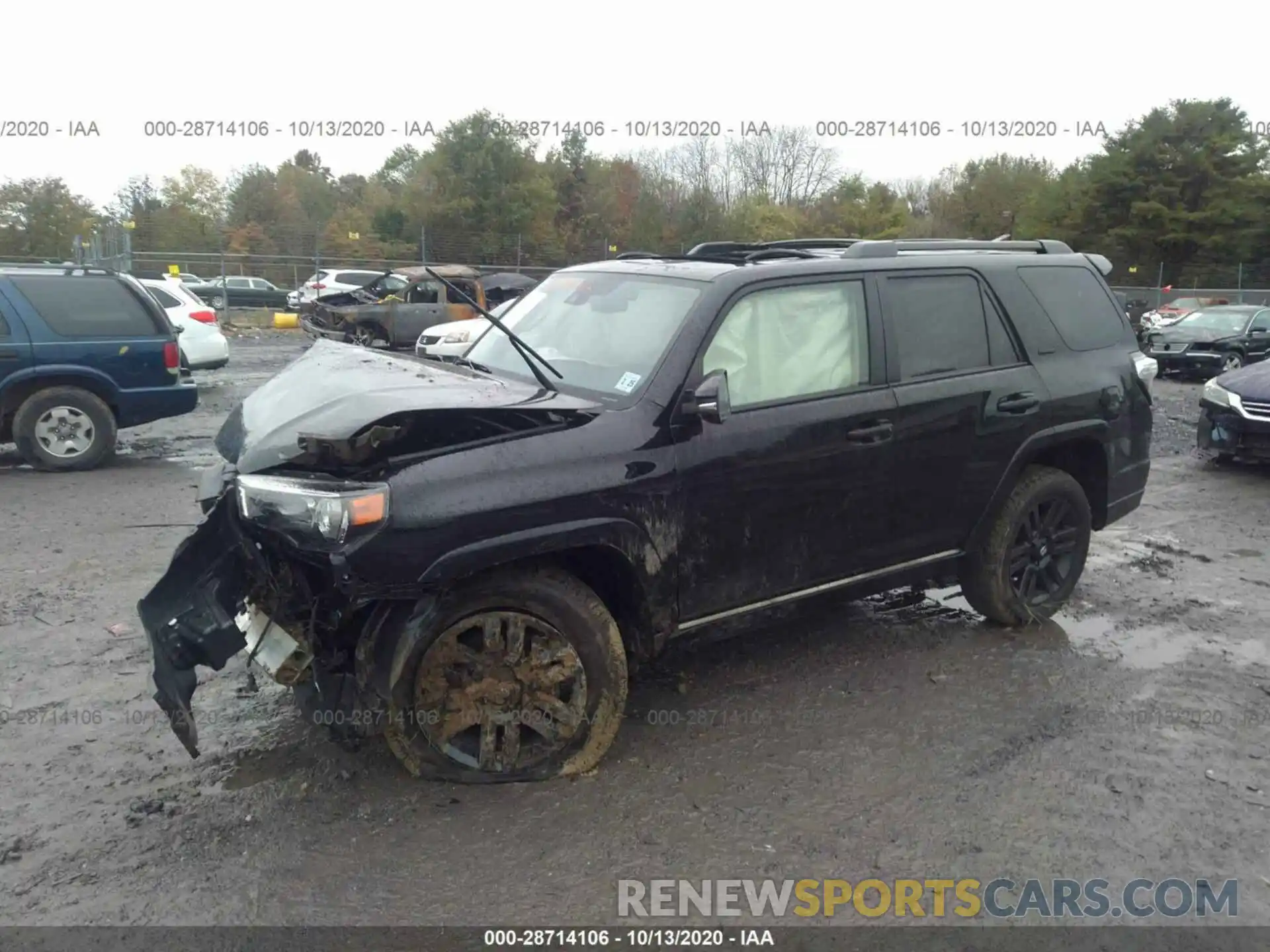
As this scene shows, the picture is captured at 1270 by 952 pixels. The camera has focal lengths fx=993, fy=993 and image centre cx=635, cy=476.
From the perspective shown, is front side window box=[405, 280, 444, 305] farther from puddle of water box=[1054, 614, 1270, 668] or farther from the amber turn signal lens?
the amber turn signal lens

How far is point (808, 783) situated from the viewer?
375 centimetres

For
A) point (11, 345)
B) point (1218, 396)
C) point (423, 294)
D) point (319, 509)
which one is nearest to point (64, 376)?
point (11, 345)

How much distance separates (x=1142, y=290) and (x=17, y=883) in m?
36.7

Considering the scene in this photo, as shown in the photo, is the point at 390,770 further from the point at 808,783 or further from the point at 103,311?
the point at 103,311

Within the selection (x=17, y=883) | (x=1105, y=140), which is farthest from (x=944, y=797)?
(x=1105, y=140)

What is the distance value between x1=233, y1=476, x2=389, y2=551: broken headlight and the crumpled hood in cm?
918

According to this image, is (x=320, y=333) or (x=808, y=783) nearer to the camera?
(x=808, y=783)

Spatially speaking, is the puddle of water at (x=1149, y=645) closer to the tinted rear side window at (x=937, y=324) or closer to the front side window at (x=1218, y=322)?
the tinted rear side window at (x=937, y=324)

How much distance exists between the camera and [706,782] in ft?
12.3

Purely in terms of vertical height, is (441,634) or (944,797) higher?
(441,634)

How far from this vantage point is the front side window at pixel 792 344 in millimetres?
4066

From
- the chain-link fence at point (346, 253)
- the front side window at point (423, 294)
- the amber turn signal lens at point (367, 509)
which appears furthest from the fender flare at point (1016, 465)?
the chain-link fence at point (346, 253)

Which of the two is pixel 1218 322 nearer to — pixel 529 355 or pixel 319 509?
pixel 529 355

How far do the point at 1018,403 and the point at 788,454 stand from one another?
Result: 150cm
